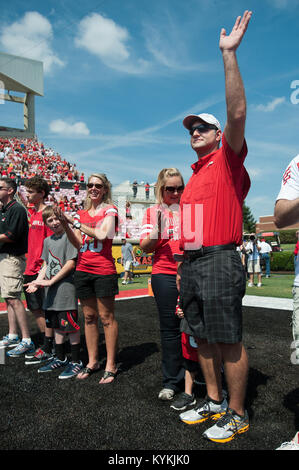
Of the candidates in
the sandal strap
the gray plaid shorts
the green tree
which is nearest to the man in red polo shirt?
the gray plaid shorts

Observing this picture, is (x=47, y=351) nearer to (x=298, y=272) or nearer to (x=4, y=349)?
(x=4, y=349)

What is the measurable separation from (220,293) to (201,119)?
1.27 meters

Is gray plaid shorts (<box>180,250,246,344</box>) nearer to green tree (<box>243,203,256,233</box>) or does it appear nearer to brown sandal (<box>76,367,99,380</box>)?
brown sandal (<box>76,367,99,380</box>)


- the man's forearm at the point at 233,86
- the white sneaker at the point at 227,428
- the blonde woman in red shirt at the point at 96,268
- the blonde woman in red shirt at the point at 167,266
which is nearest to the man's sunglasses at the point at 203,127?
the man's forearm at the point at 233,86

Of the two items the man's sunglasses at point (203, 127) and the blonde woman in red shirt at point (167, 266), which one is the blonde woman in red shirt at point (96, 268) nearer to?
the blonde woman in red shirt at point (167, 266)

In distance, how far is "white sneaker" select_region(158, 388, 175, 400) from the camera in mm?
3012

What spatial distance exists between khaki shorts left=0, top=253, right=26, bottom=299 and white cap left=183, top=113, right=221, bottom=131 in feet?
10.5

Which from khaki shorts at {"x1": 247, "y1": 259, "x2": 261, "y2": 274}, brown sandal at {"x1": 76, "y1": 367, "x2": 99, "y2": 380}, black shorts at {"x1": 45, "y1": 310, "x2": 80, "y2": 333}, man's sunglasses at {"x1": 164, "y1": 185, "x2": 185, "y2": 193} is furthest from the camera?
khaki shorts at {"x1": 247, "y1": 259, "x2": 261, "y2": 274}

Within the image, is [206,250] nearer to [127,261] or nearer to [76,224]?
[76,224]

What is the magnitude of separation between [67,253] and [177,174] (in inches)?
65.2

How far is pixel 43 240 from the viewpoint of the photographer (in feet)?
14.8

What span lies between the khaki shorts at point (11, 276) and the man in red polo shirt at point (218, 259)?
9.50 ft

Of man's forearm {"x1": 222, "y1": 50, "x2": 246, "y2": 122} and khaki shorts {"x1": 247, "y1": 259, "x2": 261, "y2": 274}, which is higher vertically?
man's forearm {"x1": 222, "y1": 50, "x2": 246, "y2": 122}

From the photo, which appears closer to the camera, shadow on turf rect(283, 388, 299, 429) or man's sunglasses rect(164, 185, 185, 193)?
shadow on turf rect(283, 388, 299, 429)
